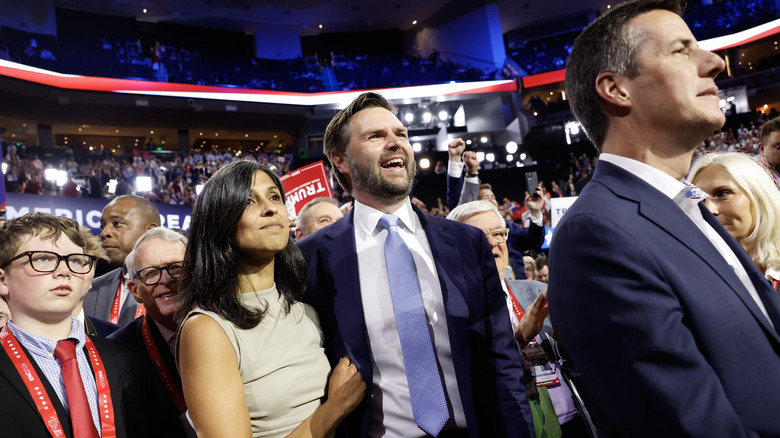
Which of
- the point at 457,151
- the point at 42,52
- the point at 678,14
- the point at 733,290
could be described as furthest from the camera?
the point at 42,52

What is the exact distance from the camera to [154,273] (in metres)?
2.16

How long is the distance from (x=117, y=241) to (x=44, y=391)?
6.82 feet

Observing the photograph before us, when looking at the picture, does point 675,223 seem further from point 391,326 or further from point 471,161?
point 471,161

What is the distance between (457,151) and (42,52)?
722 inches

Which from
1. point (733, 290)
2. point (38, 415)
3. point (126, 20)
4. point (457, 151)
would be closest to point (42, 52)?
point (126, 20)

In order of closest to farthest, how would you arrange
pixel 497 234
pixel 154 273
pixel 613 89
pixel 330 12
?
pixel 613 89 → pixel 154 273 → pixel 497 234 → pixel 330 12

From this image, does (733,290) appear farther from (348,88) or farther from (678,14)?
(348,88)

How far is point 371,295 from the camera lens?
5.93ft

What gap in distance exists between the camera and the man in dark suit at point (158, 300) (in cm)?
200

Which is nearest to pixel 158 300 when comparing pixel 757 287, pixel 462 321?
pixel 462 321

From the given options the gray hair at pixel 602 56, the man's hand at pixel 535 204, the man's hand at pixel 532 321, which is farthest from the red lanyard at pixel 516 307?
the man's hand at pixel 535 204

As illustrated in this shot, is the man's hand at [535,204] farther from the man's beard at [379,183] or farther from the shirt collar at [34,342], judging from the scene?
the shirt collar at [34,342]

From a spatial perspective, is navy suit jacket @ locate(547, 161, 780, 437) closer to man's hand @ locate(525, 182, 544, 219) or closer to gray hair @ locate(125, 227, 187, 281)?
gray hair @ locate(125, 227, 187, 281)

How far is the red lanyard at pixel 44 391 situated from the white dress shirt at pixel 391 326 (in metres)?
0.76
